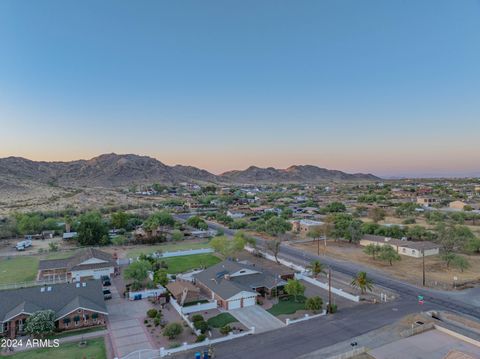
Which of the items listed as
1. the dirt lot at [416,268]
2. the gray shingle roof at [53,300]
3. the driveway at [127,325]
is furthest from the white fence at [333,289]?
the gray shingle roof at [53,300]

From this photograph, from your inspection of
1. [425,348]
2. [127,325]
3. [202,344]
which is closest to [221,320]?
[202,344]

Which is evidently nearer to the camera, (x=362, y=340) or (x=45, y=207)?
(x=362, y=340)

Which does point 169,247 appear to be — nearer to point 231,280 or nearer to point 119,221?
point 119,221

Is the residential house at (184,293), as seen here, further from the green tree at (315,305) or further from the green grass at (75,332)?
the green tree at (315,305)

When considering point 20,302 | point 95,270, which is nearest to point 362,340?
point 20,302

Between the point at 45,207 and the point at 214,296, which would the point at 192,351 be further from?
the point at 45,207

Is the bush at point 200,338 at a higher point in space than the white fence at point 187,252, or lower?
higher
